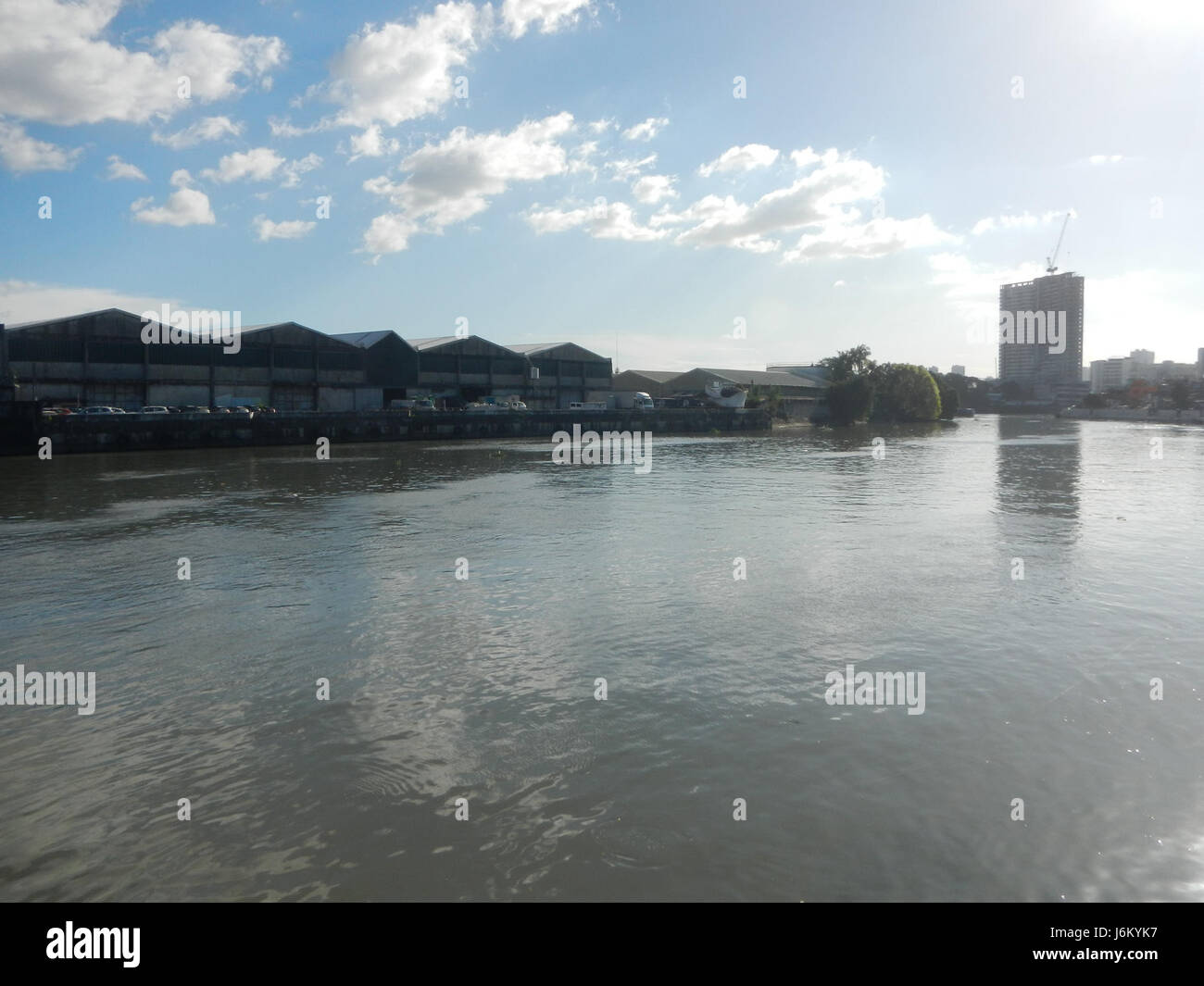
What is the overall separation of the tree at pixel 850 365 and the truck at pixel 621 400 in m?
22.5

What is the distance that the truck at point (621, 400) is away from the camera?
92631 millimetres

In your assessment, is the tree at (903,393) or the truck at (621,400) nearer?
the truck at (621,400)

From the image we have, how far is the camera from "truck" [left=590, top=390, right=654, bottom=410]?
92631 mm

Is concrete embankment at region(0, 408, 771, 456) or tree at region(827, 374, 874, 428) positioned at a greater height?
tree at region(827, 374, 874, 428)

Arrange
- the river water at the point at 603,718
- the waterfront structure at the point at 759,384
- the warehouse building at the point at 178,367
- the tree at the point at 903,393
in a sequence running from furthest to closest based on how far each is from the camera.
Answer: the waterfront structure at the point at 759,384 → the tree at the point at 903,393 → the warehouse building at the point at 178,367 → the river water at the point at 603,718

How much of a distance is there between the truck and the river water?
7107 cm

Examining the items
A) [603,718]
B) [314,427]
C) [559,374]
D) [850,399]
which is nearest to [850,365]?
[850,399]

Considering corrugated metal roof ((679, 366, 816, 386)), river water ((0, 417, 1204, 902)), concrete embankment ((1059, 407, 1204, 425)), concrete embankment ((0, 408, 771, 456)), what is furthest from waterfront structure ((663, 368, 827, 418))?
river water ((0, 417, 1204, 902))

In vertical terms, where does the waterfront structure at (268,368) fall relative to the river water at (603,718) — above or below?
above

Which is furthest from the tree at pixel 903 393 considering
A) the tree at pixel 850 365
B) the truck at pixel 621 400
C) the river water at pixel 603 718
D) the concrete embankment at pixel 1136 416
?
the river water at pixel 603 718

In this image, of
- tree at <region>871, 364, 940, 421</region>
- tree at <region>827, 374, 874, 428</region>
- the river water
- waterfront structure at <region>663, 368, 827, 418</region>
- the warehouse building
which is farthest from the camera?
waterfront structure at <region>663, 368, 827, 418</region>

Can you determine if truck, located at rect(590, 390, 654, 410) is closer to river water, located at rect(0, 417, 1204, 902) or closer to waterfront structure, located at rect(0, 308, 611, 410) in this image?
waterfront structure, located at rect(0, 308, 611, 410)

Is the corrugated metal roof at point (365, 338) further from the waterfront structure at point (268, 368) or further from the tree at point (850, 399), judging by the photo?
the tree at point (850, 399)

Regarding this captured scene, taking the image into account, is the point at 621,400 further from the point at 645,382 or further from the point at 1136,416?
the point at 1136,416
